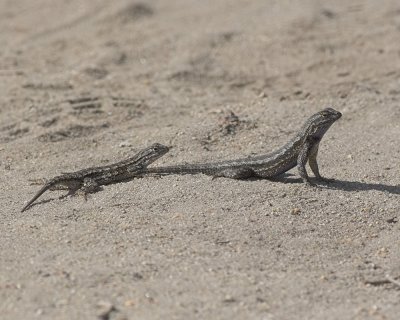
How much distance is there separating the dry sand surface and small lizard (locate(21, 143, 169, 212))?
13cm

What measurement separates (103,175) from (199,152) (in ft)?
4.94

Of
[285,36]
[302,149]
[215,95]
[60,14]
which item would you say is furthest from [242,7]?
[302,149]

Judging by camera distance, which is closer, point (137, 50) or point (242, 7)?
point (137, 50)

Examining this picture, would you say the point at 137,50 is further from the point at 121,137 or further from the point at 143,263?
the point at 143,263

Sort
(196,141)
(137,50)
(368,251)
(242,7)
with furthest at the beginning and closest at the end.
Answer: (242,7)
(137,50)
(196,141)
(368,251)

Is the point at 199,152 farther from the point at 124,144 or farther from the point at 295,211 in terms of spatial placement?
the point at 295,211

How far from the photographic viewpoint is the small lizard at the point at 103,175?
30.5 ft

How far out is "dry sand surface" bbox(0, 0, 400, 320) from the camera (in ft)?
22.8

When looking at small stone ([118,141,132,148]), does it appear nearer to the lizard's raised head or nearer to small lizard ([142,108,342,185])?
small lizard ([142,108,342,185])

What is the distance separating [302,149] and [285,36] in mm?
6720

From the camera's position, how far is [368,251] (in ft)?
26.3

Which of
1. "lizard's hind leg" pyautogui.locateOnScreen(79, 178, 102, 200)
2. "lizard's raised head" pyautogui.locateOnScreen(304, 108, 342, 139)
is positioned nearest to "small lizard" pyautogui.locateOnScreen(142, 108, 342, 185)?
"lizard's raised head" pyautogui.locateOnScreen(304, 108, 342, 139)

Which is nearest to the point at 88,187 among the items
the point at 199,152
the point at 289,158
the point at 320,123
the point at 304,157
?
the point at 199,152

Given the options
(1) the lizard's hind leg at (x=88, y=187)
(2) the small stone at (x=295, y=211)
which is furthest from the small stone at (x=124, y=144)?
(2) the small stone at (x=295, y=211)
